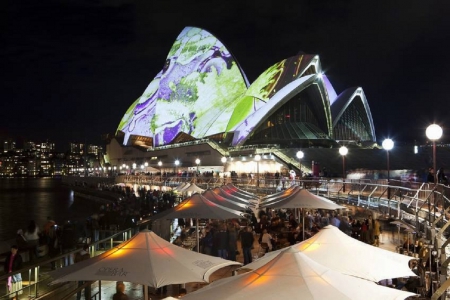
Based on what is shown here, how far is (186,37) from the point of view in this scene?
78188mm

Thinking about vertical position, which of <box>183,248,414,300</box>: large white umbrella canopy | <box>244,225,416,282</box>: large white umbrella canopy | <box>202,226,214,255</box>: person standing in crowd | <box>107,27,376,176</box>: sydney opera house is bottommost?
<box>202,226,214,255</box>: person standing in crowd

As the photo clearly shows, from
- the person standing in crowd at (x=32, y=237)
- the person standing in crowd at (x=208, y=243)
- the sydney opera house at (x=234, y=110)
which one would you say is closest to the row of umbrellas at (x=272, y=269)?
the person standing in crowd at (x=208, y=243)

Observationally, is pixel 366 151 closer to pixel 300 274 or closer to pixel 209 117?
pixel 209 117

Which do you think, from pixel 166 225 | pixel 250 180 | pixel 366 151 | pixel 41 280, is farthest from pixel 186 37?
pixel 41 280

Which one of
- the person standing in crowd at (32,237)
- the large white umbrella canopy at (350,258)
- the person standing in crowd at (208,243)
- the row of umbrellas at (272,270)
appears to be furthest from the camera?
the person standing in crowd at (32,237)

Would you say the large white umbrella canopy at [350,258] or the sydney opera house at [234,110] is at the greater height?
the sydney opera house at [234,110]

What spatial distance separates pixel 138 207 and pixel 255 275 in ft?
78.1

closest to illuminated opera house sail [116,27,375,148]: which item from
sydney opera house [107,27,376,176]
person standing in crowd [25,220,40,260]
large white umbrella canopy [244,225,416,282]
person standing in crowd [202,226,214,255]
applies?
sydney opera house [107,27,376,176]

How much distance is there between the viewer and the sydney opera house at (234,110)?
5448cm

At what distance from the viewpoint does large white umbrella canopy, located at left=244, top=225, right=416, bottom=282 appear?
6.45 meters

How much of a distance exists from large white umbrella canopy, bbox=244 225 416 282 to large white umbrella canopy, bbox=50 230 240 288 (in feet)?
2.45

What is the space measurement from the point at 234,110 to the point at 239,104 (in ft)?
3.64

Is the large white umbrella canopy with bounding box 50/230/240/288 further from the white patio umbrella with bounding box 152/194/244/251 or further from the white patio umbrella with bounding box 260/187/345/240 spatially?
the white patio umbrella with bounding box 260/187/345/240

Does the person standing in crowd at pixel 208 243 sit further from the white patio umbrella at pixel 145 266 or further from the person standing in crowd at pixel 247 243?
the white patio umbrella at pixel 145 266
